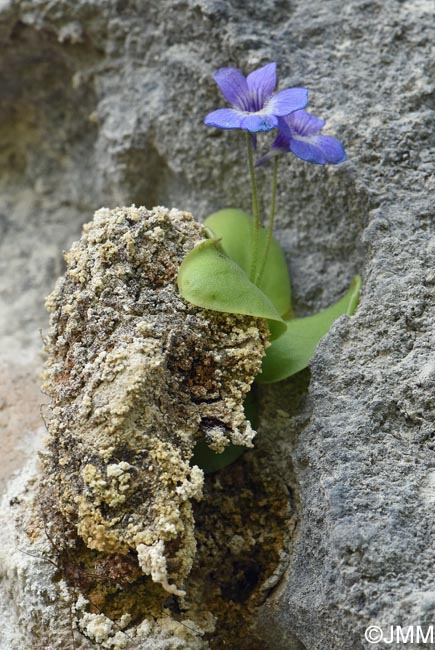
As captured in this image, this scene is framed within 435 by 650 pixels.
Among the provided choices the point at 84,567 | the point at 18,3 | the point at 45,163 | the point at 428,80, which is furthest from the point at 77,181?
the point at 84,567

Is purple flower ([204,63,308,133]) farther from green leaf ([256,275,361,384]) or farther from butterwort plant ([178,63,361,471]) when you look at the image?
green leaf ([256,275,361,384])

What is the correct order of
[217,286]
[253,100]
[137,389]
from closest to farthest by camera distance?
[137,389] < [217,286] < [253,100]

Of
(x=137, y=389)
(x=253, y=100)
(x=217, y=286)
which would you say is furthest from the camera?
(x=253, y=100)

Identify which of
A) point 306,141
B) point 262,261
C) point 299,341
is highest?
point 306,141

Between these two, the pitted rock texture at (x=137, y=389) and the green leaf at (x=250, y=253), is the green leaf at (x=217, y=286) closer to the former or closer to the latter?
the pitted rock texture at (x=137, y=389)

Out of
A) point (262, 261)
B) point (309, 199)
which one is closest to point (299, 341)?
point (262, 261)

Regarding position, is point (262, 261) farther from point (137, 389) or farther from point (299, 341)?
point (137, 389)

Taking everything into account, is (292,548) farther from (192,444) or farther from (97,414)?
(97,414)
